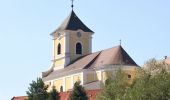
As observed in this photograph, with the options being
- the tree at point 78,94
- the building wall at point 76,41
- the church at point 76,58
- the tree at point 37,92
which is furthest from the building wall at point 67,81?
the tree at point 78,94

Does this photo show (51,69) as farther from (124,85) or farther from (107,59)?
(124,85)

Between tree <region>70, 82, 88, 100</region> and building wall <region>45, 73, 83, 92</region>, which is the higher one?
building wall <region>45, 73, 83, 92</region>

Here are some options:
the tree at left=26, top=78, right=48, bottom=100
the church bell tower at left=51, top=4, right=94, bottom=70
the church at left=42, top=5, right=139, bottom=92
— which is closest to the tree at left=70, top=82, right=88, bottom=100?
the tree at left=26, top=78, right=48, bottom=100

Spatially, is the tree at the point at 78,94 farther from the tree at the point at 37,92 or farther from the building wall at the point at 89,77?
the building wall at the point at 89,77

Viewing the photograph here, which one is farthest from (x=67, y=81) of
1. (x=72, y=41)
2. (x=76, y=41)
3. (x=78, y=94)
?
(x=78, y=94)

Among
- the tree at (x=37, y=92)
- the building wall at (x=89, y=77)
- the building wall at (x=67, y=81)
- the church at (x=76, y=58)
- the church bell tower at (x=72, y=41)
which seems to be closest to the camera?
the tree at (x=37, y=92)

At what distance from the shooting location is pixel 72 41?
3920 inches

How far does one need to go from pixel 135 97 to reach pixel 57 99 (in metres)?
19.9

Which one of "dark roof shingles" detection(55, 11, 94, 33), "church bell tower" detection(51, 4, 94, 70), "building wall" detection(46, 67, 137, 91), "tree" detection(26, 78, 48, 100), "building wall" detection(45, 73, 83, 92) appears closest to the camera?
"tree" detection(26, 78, 48, 100)

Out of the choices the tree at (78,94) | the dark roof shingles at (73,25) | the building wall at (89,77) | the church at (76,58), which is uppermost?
the dark roof shingles at (73,25)

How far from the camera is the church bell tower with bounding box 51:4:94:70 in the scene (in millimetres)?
99000

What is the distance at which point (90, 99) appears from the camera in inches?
2633

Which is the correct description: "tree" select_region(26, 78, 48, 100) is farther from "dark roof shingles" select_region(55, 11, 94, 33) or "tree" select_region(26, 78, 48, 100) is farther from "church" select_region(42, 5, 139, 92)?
"dark roof shingles" select_region(55, 11, 94, 33)

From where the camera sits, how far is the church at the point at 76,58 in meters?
89.9
